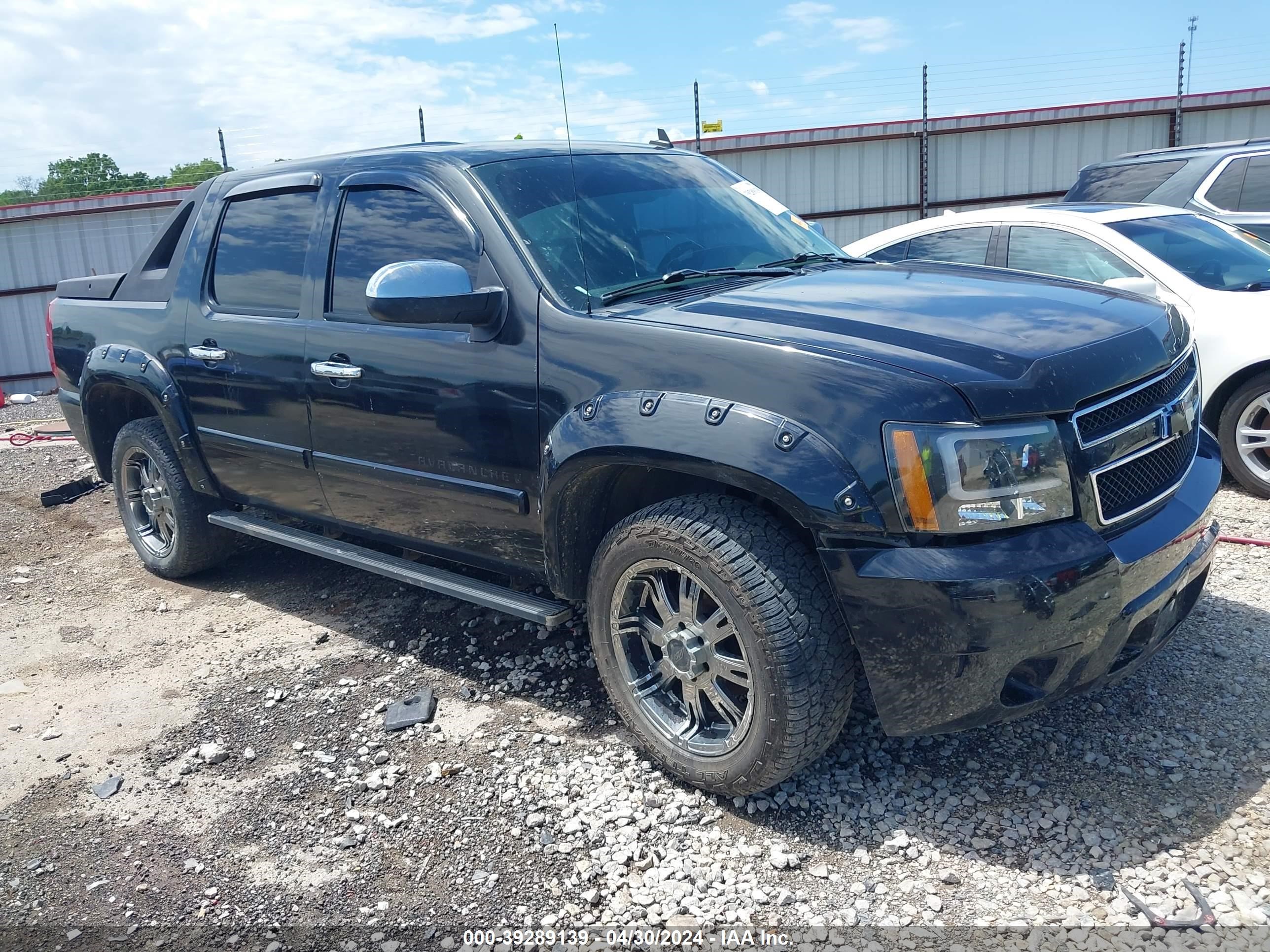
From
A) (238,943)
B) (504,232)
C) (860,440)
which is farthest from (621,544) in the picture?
(238,943)

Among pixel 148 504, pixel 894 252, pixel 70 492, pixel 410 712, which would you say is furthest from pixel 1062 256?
pixel 70 492

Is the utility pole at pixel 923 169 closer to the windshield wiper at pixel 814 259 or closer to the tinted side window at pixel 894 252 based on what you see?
the tinted side window at pixel 894 252

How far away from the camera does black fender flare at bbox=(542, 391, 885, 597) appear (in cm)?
248

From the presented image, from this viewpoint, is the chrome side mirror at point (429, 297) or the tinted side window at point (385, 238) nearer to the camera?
the chrome side mirror at point (429, 297)

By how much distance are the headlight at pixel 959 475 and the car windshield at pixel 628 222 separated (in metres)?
1.18

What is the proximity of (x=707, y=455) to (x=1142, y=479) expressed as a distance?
122cm

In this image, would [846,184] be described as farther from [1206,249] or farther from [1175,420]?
[1175,420]

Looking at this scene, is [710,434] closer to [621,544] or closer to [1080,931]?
[621,544]

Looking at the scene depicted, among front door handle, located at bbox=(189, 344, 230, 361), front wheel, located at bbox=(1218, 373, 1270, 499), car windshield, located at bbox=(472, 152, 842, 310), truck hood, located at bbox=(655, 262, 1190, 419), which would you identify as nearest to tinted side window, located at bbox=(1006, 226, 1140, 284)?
front wheel, located at bbox=(1218, 373, 1270, 499)

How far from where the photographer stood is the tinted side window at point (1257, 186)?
828cm

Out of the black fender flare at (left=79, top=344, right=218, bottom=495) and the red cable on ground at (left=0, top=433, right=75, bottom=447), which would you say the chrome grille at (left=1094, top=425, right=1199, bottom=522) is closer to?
the black fender flare at (left=79, top=344, right=218, bottom=495)

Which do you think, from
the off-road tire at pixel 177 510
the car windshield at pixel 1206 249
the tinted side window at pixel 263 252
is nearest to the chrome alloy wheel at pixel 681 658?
the tinted side window at pixel 263 252

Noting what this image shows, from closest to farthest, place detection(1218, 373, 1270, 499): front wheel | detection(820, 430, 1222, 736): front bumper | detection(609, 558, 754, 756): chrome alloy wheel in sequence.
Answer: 1. detection(820, 430, 1222, 736): front bumper
2. detection(609, 558, 754, 756): chrome alloy wheel
3. detection(1218, 373, 1270, 499): front wheel

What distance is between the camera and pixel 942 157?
17.0 m
